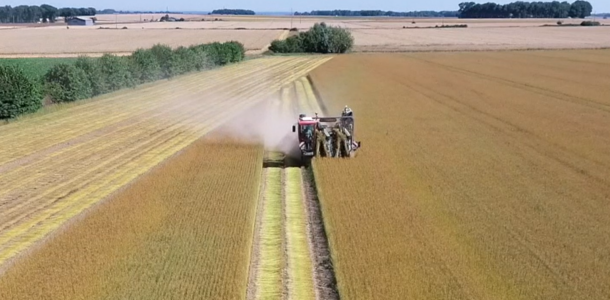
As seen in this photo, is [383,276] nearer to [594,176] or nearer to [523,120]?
[594,176]

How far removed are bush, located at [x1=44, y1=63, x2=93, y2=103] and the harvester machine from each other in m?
19.8

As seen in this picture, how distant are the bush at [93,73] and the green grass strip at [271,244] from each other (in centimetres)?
2330

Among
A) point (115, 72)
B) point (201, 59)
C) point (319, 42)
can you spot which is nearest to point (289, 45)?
point (319, 42)

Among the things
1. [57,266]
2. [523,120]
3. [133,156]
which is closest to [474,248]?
[57,266]

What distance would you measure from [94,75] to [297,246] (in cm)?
2931

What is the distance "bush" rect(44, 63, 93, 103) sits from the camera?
3628 centimetres

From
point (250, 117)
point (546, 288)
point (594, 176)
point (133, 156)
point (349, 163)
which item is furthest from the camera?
point (250, 117)

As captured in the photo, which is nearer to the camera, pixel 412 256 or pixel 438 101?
pixel 412 256

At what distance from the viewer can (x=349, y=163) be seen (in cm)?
2094

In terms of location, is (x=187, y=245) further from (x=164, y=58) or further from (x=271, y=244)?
(x=164, y=58)

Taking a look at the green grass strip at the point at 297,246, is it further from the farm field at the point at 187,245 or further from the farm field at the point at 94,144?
the farm field at the point at 94,144

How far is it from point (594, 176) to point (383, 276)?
10194mm

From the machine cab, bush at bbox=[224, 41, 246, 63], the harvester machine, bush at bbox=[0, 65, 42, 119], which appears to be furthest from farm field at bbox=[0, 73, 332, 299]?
bush at bbox=[224, 41, 246, 63]

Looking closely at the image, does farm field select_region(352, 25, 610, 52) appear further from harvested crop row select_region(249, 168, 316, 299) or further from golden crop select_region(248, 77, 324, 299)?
harvested crop row select_region(249, 168, 316, 299)
